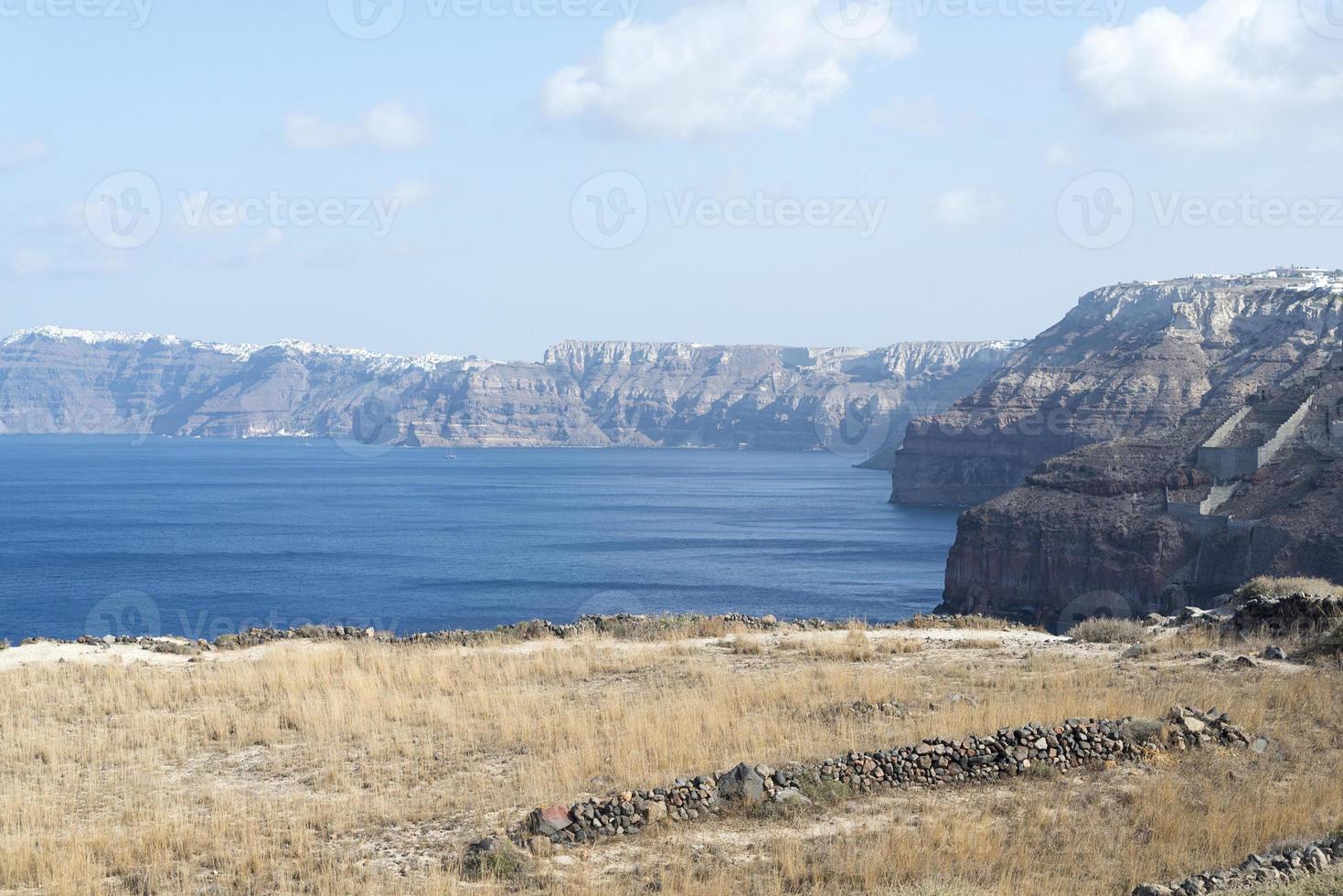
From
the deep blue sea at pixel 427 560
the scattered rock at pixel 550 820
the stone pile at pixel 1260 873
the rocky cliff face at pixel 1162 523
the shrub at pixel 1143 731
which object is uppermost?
the stone pile at pixel 1260 873

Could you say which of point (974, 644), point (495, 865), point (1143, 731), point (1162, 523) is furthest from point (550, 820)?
point (1162, 523)

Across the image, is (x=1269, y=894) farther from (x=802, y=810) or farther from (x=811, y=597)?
(x=811, y=597)

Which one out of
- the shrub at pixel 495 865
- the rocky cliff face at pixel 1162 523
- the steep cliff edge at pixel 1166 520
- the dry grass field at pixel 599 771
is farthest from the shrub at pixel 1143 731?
the rocky cliff face at pixel 1162 523

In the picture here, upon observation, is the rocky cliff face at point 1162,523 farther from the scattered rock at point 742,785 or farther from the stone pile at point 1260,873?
the scattered rock at point 742,785

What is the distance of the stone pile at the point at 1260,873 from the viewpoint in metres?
9.16

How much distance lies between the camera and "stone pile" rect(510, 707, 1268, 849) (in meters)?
11.5

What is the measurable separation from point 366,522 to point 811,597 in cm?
7157

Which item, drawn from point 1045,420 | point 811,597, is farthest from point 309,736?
point 1045,420

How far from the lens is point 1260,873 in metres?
9.40

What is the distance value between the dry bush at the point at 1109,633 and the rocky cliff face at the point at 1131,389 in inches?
5155

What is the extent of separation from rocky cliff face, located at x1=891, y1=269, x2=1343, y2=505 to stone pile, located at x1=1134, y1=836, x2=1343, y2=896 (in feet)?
488

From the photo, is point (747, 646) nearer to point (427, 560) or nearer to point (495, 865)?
point (495, 865)

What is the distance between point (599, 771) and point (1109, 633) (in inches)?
668

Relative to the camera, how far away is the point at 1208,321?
19025 centimetres
